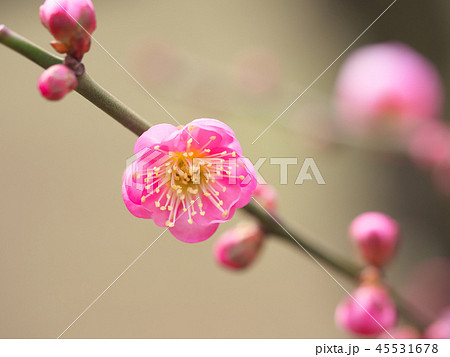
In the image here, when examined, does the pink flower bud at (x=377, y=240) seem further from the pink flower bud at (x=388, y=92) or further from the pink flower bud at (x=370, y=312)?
the pink flower bud at (x=388, y=92)

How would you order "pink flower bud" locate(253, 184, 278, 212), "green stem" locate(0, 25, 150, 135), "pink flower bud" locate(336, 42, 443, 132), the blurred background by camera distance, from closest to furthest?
1. "green stem" locate(0, 25, 150, 135)
2. "pink flower bud" locate(253, 184, 278, 212)
3. "pink flower bud" locate(336, 42, 443, 132)
4. the blurred background

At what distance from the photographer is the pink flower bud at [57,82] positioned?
417 millimetres

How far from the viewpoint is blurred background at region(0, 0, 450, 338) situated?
1376 millimetres

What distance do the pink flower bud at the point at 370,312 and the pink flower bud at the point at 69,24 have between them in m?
0.41

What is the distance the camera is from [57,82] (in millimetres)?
417

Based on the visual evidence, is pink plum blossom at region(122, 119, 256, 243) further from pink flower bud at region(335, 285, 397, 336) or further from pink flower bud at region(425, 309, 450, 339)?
pink flower bud at region(425, 309, 450, 339)

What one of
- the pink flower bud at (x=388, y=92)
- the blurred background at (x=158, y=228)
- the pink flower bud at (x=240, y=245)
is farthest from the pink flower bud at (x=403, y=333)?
the blurred background at (x=158, y=228)

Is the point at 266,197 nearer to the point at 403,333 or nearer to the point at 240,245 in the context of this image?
the point at 240,245

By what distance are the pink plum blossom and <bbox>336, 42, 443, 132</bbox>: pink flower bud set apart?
0.49m

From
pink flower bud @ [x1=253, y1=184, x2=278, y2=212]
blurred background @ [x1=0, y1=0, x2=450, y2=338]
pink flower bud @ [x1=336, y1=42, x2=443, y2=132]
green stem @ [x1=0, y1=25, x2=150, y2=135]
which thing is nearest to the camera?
green stem @ [x1=0, y1=25, x2=150, y2=135]

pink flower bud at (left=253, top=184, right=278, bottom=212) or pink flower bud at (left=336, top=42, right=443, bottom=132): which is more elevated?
pink flower bud at (left=336, top=42, right=443, bottom=132)

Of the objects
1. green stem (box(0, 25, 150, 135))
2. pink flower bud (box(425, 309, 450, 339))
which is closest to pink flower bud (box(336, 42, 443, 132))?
pink flower bud (box(425, 309, 450, 339))

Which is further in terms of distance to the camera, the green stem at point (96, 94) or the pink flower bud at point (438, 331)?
the pink flower bud at point (438, 331)
